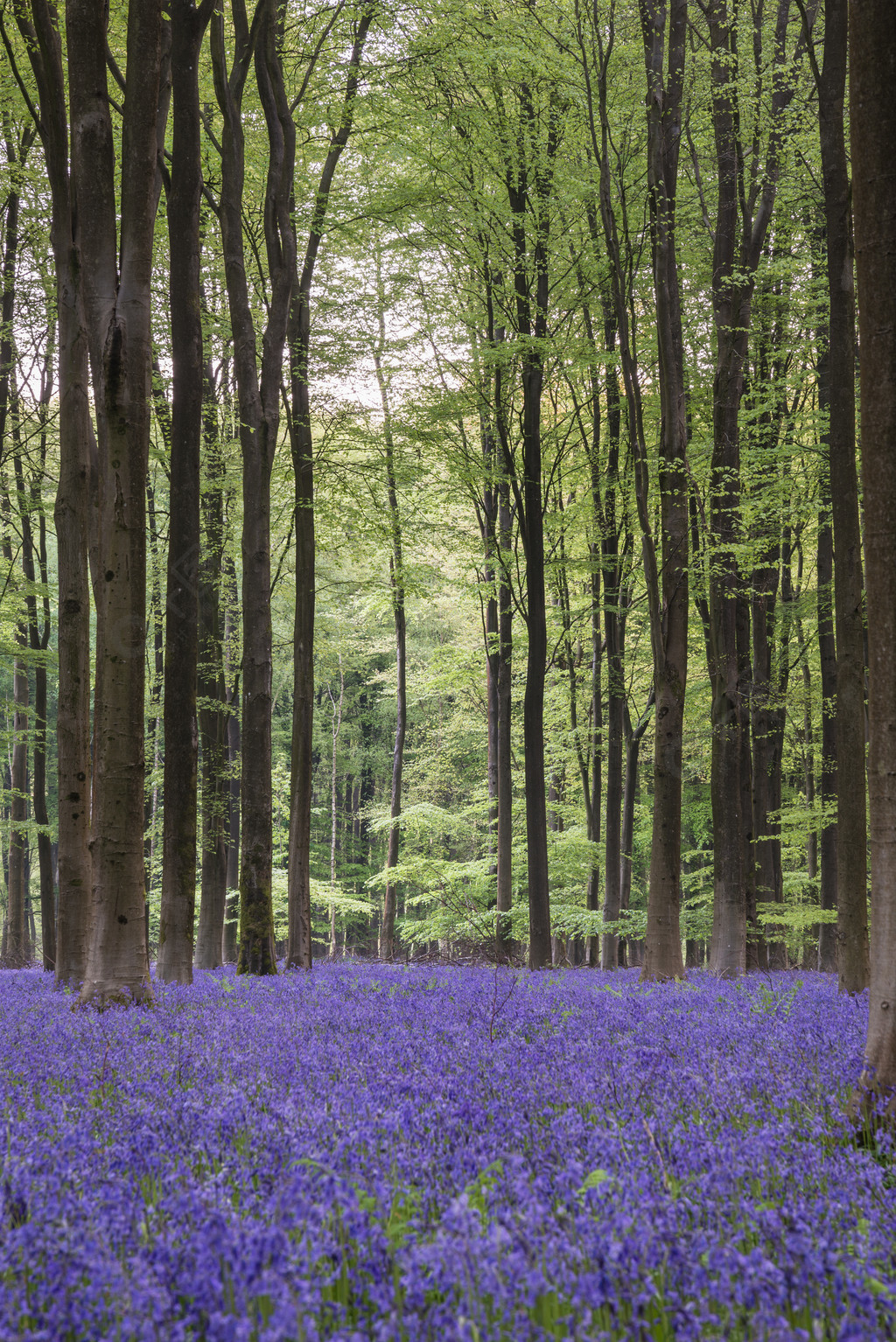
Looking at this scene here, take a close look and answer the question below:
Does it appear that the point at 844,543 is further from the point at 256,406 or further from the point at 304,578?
the point at 304,578

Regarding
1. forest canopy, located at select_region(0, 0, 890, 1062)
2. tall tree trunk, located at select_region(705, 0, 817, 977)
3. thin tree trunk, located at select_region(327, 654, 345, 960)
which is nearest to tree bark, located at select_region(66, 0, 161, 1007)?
forest canopy, located at select_region(0, 0, 890, 1062)

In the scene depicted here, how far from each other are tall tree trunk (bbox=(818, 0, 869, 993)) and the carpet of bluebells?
3.01 meters

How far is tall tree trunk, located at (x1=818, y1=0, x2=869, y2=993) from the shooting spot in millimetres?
8172

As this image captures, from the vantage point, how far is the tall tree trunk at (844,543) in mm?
8172

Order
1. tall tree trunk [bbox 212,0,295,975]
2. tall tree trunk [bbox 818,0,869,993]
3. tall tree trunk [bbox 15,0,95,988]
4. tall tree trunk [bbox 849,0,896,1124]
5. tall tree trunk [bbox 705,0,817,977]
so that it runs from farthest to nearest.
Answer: tall tree trunk [bbox 705,0,817,977]
tall tree trunk [bbox 212,0,295,975]
tall tree trunk [bbox 15,0,95,988]
tall tree trunk [bbox 818,0,869,993]
tall tree trunk [bbox 849,0,896,1124]

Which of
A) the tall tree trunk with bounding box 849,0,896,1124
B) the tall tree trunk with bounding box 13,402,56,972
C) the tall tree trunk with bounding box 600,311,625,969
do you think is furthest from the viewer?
the tall tree trunk with bounding box 13,402,56,972

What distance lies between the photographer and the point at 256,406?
12.5 metres

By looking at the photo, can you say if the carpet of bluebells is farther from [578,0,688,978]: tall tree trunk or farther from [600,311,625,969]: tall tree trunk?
[600,311,625,969]: tall tree trunk

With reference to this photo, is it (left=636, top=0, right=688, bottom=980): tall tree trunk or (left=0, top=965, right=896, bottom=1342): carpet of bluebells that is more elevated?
(left=636, top=0, right=688, bottom=980): tall tree trunk

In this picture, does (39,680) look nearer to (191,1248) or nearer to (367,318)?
(367,318)

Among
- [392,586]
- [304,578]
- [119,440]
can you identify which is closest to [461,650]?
[392,586]

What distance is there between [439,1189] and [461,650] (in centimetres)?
2346

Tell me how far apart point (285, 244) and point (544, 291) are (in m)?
→ 4.69

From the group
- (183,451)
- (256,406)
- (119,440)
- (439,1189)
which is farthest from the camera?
(256,406)
